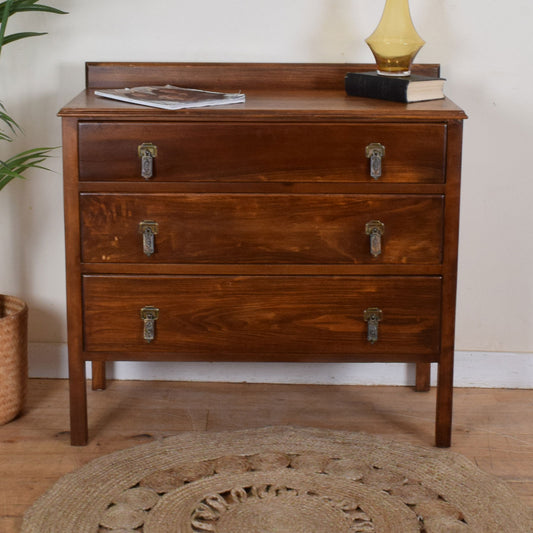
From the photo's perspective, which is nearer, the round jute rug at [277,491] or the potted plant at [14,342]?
the round jute rug at [277,491]

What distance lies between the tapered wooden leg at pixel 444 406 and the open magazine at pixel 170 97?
0.88 m

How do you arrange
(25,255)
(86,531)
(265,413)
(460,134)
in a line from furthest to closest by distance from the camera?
(25,255) < (265,413) < (460,134) < (86,531)

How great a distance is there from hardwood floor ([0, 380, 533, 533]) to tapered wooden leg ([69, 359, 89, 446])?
27 millimetres

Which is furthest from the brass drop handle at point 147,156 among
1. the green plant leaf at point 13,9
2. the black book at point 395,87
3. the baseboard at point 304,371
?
the baseboard at point 304,371

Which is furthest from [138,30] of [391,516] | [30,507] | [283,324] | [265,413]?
[391,516]

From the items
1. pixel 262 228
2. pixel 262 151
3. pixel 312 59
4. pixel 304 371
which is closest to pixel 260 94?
pixel 312 59

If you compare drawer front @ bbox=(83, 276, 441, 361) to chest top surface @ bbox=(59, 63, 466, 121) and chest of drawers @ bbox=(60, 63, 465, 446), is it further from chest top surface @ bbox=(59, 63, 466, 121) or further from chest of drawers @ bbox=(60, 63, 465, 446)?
chest top surface @ bbox=(59, 63, 466, 121)

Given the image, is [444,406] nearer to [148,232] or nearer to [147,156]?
[148,232]

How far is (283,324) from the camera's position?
225 centimetres

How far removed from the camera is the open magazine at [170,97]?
7.11ft

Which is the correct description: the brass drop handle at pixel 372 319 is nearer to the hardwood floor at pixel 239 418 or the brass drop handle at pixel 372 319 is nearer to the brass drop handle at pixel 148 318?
the hardwood floor at pixel 239 418

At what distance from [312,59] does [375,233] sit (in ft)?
2.20

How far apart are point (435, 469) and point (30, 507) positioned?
3.23ft

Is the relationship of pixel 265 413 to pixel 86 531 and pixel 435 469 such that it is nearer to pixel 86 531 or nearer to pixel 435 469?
pixel 435 469
